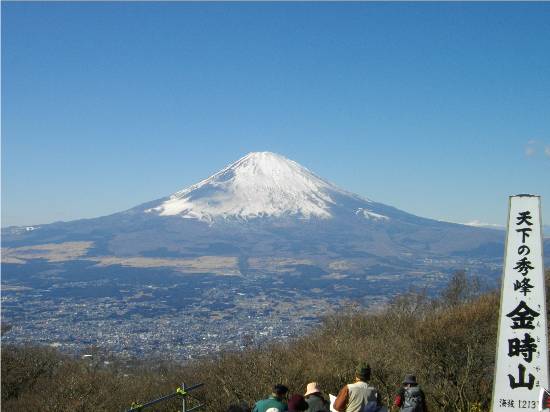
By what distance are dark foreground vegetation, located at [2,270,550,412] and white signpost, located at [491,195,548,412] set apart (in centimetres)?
237

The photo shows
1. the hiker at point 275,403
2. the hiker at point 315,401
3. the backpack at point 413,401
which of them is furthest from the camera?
the backpack at point 413,401

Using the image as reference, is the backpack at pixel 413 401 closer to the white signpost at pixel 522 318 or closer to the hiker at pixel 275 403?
the white signpost at pixel 522 318

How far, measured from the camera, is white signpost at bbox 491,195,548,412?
7668mm

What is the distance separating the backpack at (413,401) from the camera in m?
7.60

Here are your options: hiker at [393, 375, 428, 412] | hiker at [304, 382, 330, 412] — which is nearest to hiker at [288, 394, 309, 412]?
hiker at [304, 382, 330, 412]

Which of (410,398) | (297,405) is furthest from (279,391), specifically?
(410,398)

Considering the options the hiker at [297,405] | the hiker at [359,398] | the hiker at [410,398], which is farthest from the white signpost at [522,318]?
the hiker at [297,405]

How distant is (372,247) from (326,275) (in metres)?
52.8

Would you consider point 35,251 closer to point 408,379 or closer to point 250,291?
point 250,291

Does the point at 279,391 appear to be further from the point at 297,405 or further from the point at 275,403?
the point at 297,405

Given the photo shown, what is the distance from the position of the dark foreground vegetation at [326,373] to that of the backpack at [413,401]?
107 inches

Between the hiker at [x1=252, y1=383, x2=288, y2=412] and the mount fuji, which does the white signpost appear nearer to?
the hiker at [x1=252, y1=383, x2=288, y2=412]

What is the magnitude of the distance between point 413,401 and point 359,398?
1.06 m

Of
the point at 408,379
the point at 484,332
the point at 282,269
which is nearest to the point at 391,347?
the point at 484,332
